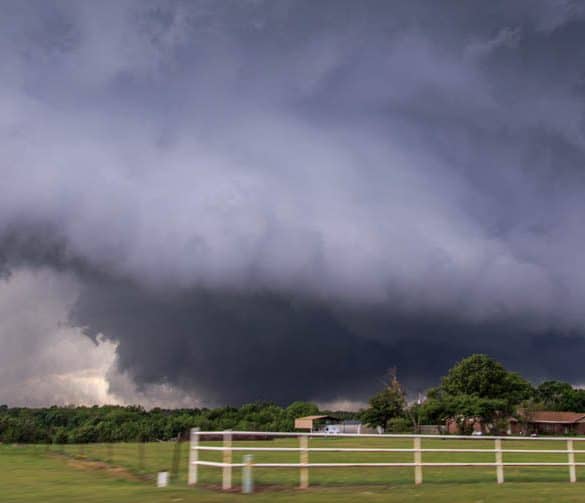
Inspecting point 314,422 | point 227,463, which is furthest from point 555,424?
point 227,463

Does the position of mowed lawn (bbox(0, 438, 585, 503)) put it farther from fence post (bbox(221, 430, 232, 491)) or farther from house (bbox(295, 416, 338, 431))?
house (bbox(295, 416, 338, 431))

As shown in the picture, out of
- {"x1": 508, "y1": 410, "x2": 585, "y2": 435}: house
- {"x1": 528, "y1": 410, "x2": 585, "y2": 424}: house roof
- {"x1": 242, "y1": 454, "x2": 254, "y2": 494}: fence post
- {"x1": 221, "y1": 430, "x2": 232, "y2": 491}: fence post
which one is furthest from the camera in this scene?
{"x1": 528, "y1": 410, "x2": 585, "y2": 424}: house roof

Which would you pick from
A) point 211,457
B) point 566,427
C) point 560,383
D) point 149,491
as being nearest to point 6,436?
point 211,457

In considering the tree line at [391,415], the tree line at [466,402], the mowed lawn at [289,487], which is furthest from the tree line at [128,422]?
the mowed lawn at [289,487]

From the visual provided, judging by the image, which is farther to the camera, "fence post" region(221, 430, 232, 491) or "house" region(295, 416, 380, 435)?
"house" region(295, 416, 380, 435)

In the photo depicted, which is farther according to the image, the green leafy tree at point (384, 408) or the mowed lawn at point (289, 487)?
the green leafy tree at point (384, 408)

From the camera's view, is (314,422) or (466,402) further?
(314,422)

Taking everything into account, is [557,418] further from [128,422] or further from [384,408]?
[128,422]

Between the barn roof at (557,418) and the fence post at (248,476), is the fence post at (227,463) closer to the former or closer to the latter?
the fence post at (248,476)

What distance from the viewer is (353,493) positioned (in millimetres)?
15211

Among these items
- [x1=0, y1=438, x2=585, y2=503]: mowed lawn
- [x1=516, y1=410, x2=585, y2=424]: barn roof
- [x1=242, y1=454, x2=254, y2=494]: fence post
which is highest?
[x1=516, y1=410, x2=585, y2=424]: barn roof

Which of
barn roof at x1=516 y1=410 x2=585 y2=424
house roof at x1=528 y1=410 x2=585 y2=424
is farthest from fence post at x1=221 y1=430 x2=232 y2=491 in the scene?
house roof at x1=528 y1=410 x2=585 y2=424

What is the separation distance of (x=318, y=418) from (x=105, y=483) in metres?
107

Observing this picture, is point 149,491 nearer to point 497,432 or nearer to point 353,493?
point 353,493
